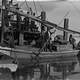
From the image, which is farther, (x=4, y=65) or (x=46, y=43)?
(x=46, y=43)

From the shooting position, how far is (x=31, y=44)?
2834 cm

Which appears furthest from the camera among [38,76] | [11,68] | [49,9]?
[49,9]

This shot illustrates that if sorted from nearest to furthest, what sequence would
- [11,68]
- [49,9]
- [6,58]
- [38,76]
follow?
1. [38,76]
2. [11,68]
3. [6,58]
4. [49,9]

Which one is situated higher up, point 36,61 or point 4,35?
point 4,35

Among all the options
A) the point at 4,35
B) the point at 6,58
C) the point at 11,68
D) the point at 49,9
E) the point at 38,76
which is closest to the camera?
the point at 38,76

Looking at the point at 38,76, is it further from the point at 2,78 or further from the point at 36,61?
the point at 36,61

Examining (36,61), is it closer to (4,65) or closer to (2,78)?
Result: (4,65)

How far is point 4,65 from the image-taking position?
20703 mm

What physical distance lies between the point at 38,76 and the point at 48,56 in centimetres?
835

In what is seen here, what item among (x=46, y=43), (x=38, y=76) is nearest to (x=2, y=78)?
(x=38, y=76)

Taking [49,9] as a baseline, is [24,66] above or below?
below

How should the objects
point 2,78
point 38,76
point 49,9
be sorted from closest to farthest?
1. point 2,78
2. point 38,76
3. point 49,9

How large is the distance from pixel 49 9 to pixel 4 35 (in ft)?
76.3

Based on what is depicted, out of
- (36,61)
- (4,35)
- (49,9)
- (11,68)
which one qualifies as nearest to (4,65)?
(11,68)
